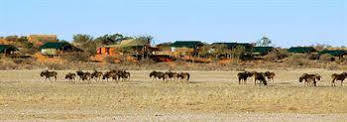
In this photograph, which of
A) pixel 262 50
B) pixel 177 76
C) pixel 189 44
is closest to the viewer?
pixel 177 76

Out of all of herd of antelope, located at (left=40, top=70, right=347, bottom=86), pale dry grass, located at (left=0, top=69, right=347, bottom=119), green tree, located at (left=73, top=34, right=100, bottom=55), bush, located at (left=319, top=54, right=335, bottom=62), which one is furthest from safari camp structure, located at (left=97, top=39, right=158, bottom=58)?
pale dry grass, located at (left=0, top=69, right=347, bottom=119)

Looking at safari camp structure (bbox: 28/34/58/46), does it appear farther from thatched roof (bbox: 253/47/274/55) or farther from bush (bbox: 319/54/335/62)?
bush (bbox: 319/54/335/62)

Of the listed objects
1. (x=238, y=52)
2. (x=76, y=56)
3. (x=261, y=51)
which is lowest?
A: (x=76, y=56)

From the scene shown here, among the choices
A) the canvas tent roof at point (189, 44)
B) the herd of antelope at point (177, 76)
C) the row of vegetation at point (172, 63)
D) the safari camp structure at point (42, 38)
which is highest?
the safari camp structure at point (42, 38)

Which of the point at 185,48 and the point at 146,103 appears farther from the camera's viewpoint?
the point at 185,48

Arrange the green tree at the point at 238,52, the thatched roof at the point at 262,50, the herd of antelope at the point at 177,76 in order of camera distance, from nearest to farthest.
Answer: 1. the herd of antelope at the point at 177,76
2. the green tree at the point at 238,52
3. the thatched roof at the point at 262,50

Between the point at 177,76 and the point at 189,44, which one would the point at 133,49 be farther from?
the point at 177,76

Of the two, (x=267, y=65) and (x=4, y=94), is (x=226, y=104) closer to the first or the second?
(x=4, y=94)

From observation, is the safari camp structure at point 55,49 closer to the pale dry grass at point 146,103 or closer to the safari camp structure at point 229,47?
the safari camp structure at point 229,47

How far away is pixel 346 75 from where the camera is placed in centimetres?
4981

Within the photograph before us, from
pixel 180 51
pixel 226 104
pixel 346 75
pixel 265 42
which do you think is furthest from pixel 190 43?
pixel 226 104

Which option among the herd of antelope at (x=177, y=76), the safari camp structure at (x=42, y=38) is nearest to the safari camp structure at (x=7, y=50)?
the safari camp structure at (x=42, y=38)

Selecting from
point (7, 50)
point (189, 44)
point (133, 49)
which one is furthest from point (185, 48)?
point (7, 50)

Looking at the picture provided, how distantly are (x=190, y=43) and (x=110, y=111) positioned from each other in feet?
260
